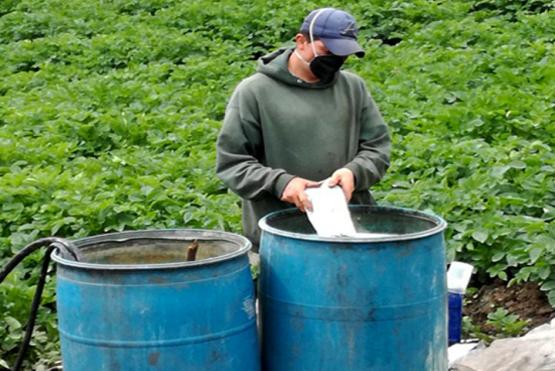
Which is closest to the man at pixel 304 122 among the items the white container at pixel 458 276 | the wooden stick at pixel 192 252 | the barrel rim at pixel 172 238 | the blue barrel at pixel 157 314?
the barrel rim at pixel 172 238

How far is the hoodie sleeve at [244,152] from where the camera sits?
4187 millimetres

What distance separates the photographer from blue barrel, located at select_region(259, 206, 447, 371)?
3.70 metres

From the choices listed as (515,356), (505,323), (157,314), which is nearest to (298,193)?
(157,314)

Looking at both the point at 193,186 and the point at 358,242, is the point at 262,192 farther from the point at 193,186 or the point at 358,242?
the point at 193,186

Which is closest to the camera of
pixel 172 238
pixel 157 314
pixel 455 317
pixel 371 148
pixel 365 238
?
pixel 157 314

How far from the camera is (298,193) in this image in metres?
4.05

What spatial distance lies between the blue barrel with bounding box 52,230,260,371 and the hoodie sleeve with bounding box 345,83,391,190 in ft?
2.54

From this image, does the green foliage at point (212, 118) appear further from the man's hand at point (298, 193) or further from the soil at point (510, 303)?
the man's hand at point (298, 193)

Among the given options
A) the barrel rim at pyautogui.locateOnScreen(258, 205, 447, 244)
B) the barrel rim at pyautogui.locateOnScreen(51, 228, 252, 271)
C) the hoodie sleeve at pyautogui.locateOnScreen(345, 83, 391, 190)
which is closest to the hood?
the hoodie sleeve at pyautogui.locateOnScreen(345, 83, 391, 190)

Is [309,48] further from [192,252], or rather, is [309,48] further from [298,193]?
[192,252]

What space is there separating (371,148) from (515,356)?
41.2 inches

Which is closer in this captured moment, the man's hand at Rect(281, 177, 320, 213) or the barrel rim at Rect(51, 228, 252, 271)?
the barrel rim at Rect(51, 228, 252, 271)

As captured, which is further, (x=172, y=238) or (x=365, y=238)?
(x=172, y=238)

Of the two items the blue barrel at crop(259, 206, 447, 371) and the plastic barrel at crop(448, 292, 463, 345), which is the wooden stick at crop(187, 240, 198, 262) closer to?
the blue barrel at crop(259, 206, 447, 371)
